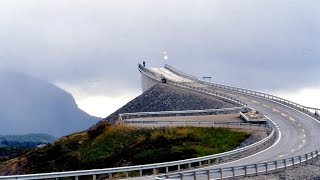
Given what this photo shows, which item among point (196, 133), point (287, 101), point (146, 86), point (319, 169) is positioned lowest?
point (319, 169)

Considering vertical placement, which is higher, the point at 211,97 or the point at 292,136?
the point at 211,97

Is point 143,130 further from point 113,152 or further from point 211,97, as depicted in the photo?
point 211,97

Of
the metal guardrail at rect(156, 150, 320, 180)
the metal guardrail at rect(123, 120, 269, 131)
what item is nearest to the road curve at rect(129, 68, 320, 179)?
the metal guardrail at rect(123, 120, 269, 131)

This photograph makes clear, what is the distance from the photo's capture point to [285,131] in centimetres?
7619

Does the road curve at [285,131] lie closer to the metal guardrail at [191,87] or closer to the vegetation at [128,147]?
the metal guardrail at [191,87]

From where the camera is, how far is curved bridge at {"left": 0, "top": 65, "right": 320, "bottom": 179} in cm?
3878

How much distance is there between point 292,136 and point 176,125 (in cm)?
1501

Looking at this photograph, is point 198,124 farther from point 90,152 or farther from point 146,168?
point 146,168

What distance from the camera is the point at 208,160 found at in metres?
51.0

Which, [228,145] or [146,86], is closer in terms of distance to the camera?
[228,145]

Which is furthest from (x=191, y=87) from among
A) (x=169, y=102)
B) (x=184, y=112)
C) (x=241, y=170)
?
(x=241, y=170)

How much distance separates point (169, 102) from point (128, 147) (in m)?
40.6

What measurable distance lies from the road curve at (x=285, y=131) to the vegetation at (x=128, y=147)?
17.2ft

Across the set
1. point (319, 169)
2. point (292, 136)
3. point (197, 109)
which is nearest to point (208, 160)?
point (319, 169)
